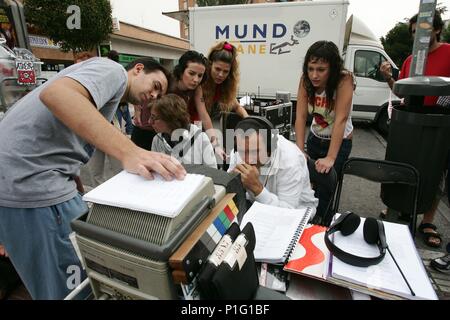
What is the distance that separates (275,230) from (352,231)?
266mm

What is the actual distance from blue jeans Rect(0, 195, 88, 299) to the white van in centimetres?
545

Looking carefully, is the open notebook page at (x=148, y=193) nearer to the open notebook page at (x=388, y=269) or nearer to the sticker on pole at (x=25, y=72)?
the open notebook page at (x=388, y=269)

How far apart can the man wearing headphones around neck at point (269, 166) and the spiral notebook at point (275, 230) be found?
0.25m

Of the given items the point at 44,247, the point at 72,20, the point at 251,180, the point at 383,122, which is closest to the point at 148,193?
the point at 44,247

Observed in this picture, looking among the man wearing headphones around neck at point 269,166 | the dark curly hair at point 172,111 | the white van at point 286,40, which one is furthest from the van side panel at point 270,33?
the man wearing headphones around neck at point 269,166

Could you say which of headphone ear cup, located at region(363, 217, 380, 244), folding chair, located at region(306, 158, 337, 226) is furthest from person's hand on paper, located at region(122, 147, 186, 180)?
folding chair, located at region(306, 158, 337, 226)

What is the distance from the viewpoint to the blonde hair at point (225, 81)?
8.32 ft

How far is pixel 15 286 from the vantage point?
1932 mm

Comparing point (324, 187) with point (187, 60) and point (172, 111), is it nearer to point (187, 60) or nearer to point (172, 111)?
point (172, 111)

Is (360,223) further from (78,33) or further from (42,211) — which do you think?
(78,33)

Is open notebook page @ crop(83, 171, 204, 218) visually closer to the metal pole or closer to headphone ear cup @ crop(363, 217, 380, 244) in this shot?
headphone ear cup @ crop(363, 217, 380, 244)

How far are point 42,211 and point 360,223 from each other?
1180 millimetres

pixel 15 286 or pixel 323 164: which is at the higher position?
pixel 323 164
